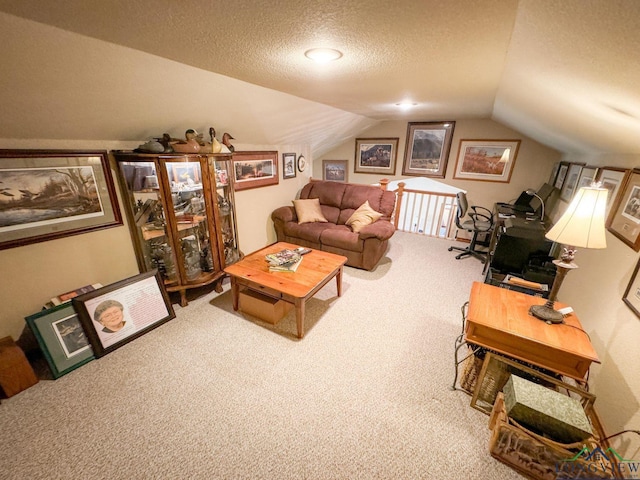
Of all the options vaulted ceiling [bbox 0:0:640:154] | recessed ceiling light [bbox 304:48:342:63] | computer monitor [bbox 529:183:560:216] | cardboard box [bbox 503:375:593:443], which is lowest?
cardboard box [bbox 503:375:593:443]

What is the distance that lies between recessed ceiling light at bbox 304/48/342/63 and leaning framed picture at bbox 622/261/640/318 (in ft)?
7.10

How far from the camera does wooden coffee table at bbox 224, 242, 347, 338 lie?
2.24 m

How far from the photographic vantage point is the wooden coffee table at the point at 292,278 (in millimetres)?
2244

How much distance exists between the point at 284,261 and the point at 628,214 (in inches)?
106

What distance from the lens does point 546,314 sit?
162cm

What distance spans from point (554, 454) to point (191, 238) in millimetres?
3150

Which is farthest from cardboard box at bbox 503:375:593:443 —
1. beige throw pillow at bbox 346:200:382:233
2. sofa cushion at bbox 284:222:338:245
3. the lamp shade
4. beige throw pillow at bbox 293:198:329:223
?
beige throw pillow at bbox 293:198:329:223

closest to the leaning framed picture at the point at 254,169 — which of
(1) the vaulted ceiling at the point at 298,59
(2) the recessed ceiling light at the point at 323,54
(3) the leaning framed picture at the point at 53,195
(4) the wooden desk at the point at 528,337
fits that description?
(1) the vaulted ceiling at the point at 298,59

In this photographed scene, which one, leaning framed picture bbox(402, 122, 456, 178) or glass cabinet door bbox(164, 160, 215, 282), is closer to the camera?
glass cabinet door bbox(164, 160, 215, 282)

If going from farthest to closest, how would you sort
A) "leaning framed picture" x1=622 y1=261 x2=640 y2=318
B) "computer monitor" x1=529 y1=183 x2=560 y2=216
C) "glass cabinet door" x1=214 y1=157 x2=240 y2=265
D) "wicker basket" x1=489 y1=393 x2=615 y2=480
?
"computer monitor" x1=529 y1=183 x2=560 y2=216 → "glass cabinet door" x1=214 y1=157 x2=240 y2=265 → "leaning framed picture" x1=622 y1=261 x2=640 y2=318 → "wicker basket" x1=489 y1=393 x2=615 y2=480

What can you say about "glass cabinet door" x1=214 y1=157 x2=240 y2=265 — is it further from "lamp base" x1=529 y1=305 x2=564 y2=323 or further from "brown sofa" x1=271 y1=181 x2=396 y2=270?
"lamp base" x1=529 y1=305 x2=564 y2=323

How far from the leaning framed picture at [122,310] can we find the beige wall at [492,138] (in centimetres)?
477

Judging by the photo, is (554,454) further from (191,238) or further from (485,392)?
(191,238)

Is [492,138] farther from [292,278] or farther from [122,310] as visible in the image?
[122,310]
